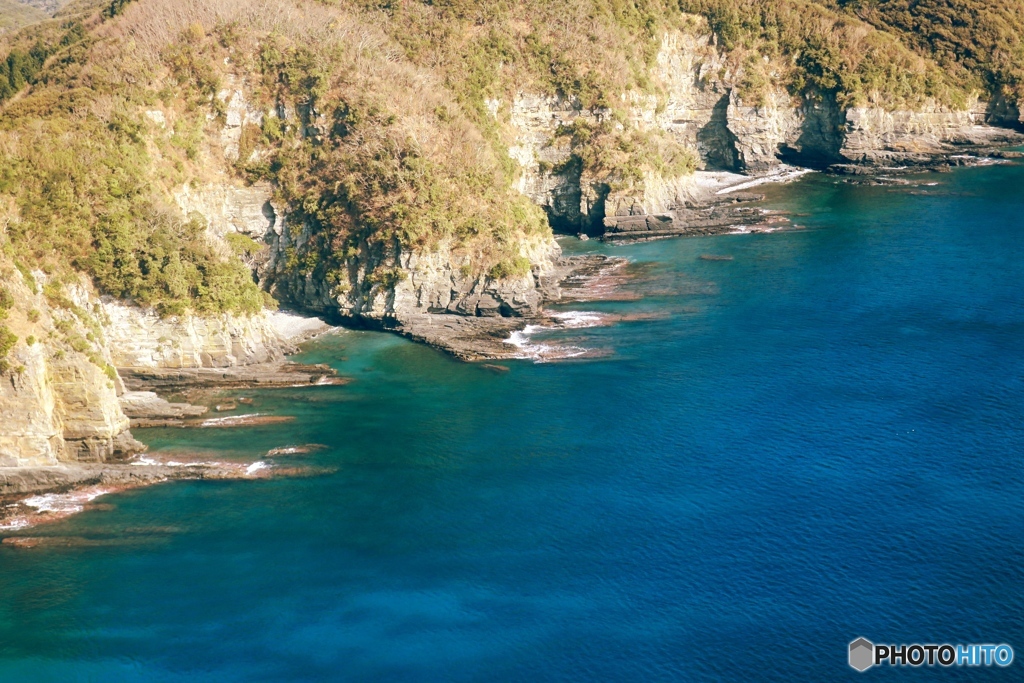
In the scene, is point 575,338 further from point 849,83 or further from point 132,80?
point 849,83

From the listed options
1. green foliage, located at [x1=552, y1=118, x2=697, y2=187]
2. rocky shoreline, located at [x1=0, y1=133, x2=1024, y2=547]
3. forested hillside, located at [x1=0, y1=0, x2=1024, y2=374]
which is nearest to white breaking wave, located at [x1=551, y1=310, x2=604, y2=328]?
rocky shoreline, located at [x1=0, y1=133, x2=1024, y2=547]

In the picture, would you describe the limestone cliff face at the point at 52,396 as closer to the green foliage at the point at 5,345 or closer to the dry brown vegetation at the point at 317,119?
the green foliage at the point at 5,345

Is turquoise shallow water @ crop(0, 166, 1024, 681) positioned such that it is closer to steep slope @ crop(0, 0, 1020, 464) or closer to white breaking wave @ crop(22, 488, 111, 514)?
white breaking wave @ crop(22, 488, 111, 514)

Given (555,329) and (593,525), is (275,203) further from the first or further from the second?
(593,525)

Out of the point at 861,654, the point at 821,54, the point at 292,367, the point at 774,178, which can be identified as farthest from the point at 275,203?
the point at 821,54

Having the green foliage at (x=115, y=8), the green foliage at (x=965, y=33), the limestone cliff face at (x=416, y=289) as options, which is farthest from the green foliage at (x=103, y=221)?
the green foliage at (x=965, y=33)

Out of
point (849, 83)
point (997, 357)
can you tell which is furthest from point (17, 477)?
point (849, 83)
